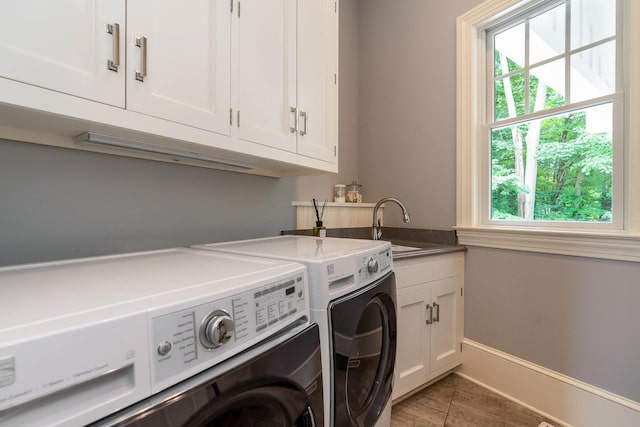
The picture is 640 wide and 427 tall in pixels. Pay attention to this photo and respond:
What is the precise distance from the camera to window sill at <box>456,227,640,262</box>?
1.33 meters

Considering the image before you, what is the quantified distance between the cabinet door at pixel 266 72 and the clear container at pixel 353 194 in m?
1.07

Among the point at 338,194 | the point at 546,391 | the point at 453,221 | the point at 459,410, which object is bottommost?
the point at 459,410

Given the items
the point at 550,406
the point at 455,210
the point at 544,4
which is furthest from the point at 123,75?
the point at 550,406

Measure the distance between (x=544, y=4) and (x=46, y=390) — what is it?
2.57 m

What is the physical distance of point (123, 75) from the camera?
33.3 inches

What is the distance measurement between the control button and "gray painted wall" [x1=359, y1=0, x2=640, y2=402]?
1.86 metres

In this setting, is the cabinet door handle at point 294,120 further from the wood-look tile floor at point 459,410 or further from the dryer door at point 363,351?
the wood-look tile floor at point 459,410

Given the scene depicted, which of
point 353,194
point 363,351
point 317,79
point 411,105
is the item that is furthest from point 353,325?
point 411,105

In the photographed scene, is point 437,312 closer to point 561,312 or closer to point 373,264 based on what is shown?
point 561,312

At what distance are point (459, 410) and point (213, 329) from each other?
165 cm

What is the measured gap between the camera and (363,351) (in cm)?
107

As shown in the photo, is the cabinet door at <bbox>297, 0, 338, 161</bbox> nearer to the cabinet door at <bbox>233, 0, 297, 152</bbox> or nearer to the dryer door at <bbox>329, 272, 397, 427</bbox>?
the cabinet door at <bbox>233, 0, 297, 152</bbox>

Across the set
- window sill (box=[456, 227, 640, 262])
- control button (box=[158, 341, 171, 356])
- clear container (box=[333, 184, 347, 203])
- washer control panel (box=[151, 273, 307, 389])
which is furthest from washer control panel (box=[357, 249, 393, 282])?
clear container (box=[333, 184, 347, 203])

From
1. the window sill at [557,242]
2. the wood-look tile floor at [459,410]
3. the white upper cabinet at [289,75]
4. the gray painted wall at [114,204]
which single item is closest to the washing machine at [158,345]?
the gray painted wall at [114,204]
